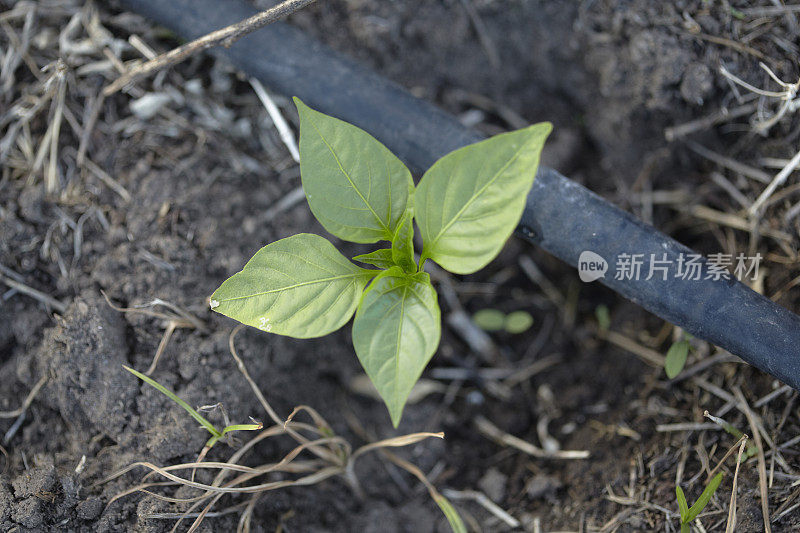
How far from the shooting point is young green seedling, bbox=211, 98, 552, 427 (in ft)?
3.82

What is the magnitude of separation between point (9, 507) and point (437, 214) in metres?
1.28

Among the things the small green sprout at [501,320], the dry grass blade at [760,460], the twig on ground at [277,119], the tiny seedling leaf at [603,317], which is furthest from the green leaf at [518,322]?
the twig on ground at [277,119]

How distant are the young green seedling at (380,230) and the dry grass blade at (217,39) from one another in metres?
0.47

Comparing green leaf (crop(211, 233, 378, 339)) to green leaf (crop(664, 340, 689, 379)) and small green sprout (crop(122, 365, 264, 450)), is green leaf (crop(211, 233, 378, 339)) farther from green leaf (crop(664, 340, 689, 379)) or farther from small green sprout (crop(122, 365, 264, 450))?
green leaf (crop(664, 340, 689, 379))

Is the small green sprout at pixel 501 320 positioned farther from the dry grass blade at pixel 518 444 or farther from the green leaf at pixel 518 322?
the dry grass blade at pixel 518 444

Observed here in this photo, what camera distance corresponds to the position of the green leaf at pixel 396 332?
45.3 inches

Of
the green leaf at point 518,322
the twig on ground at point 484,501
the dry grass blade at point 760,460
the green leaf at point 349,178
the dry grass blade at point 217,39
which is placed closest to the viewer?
the green leaf at point 349,178

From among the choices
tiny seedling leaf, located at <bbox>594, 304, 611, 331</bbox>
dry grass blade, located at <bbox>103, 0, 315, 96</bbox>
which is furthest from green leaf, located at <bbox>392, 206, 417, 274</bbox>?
tiny seedling leaf, located at <bbox>594, 304, 611, 331</bbox>

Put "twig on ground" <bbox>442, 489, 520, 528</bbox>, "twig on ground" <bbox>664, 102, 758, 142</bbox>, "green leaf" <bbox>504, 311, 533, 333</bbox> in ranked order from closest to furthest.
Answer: "twig on ground" <bbox>442, 489, 520, 528</bbox> < "twig on ground" <bbox>664, 102, 758, 142</bbox> < "green leaf" <bbox>504, 311, 533, 333</bbox>

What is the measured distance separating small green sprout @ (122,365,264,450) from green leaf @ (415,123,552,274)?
647 millimetres

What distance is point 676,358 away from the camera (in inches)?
62.0

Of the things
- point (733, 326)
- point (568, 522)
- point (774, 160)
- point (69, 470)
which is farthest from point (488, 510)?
point (774, 160)

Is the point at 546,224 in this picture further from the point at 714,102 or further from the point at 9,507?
the point at 9,507

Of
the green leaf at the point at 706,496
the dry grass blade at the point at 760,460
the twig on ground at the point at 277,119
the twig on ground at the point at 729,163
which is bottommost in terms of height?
the dry grass blade at the point at 760,460
